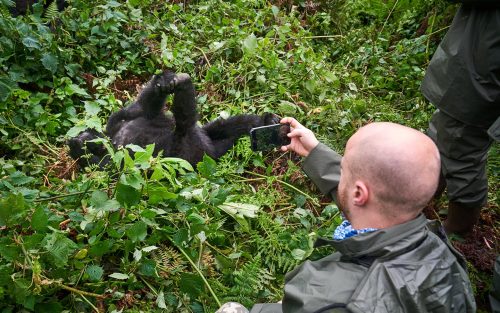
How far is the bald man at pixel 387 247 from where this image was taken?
176cm

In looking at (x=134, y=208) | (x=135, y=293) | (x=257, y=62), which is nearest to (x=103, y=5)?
(x=257, y=62)

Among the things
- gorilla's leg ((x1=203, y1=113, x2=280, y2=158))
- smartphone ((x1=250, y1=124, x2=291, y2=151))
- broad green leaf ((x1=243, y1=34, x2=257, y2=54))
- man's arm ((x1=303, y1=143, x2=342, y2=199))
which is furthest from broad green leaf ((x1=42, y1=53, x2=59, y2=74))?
man's arm ((x1=303, y1=143, x2=342, y2=199))

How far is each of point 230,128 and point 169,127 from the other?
496 millimetres

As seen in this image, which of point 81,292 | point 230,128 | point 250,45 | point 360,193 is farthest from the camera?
point 250,45

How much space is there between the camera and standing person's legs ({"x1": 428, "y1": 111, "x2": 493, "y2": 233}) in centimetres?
331

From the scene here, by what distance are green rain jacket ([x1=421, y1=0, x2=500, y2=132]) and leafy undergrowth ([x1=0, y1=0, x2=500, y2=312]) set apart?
1.03 m

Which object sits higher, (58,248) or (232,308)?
(58,248)

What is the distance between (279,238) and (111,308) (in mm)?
1142

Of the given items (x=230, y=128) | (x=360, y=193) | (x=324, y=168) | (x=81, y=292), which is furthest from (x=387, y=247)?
(x=230, y=128)

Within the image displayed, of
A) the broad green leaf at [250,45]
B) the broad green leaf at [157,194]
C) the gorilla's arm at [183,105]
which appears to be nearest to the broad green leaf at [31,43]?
the gorilla's arm at [183,105]

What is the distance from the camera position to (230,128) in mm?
4273

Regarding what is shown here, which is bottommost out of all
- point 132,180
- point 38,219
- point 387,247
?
point 38,219

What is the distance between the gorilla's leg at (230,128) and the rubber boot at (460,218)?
1.47 metres

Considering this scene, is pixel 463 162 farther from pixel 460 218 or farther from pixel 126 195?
pixel 126 195
